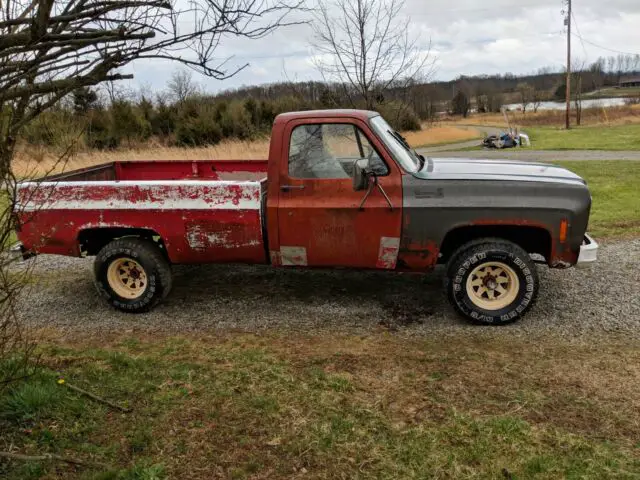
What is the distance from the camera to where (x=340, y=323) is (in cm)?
513

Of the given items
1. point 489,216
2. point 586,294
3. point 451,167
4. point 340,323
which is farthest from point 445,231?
point 586,294

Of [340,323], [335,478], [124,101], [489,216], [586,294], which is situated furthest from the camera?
[124,101]

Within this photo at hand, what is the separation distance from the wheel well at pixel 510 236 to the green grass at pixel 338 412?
1.01 metres

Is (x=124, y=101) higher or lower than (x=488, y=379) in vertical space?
higher

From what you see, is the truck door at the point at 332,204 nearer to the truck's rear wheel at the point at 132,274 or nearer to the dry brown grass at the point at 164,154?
the truck's rear wheel at the point at 132,274

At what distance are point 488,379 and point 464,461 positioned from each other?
1.01 m

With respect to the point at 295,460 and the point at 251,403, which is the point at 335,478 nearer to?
the point at 295,460

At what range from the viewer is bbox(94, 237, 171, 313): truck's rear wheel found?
211 inches

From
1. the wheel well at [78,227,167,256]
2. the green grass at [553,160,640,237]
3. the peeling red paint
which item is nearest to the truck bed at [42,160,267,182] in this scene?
the wheel well at [78,227,167,256]

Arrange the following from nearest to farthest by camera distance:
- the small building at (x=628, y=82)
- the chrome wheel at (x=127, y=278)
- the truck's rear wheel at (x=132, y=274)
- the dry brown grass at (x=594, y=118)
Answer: the truck's rear wheel at (x=132, y=274), the chrome wheel at (x=127, y=278), the dry brown grass at (x=594, y=118), the small building at (x=628, y=82)

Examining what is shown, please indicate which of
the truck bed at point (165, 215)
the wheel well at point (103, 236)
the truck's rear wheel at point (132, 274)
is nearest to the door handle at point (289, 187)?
the truck bed at point (165, 215)

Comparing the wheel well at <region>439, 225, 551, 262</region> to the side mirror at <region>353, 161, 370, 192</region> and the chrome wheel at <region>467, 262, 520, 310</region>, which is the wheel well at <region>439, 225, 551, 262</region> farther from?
the side mirror at <region>353, 161, 370, 192</region>

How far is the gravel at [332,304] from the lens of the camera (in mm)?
4973

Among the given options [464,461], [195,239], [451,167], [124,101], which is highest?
[124,101]
